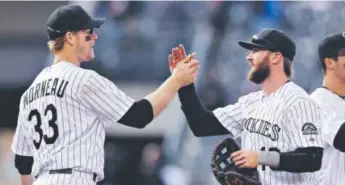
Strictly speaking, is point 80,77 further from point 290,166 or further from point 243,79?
point 243,79

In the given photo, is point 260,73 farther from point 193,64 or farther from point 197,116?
point 197,116

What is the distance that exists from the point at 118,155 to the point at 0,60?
10.5 ft

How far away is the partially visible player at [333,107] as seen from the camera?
16.7ft

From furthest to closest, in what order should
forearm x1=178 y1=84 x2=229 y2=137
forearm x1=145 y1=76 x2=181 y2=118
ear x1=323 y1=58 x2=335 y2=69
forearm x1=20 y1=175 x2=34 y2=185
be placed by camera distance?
ear x1=323 y1=58 x2=335 y2=69, forearm x1=178 y1=84 x2=229 y2=137, forearm x1=20 y1=175 x2=34 y2=185, forearm x1=145 y1=76 x2=181 y2=118

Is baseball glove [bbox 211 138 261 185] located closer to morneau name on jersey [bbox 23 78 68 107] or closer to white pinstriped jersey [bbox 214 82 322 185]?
white pinstriped jersey [bbox 214 82 322 185]

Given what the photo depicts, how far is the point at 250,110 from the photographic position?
502 centimetres

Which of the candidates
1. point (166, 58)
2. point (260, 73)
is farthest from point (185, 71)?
point (166, 58)

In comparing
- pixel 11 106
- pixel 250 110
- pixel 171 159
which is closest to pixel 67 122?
pixel 250 110

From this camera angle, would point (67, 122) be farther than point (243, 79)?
No

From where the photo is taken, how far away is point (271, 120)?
4.78 metres

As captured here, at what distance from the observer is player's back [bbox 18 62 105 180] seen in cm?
448

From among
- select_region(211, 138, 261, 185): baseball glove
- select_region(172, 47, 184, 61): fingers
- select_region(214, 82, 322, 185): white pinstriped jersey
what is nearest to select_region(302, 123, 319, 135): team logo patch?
select_region(214, 82, 322, 185): white pinstriped jersey

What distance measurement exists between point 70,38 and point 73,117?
0.43 metres

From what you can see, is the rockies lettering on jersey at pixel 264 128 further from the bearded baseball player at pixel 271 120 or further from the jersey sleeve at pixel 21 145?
the jersey sleeve at pixel 21 145
